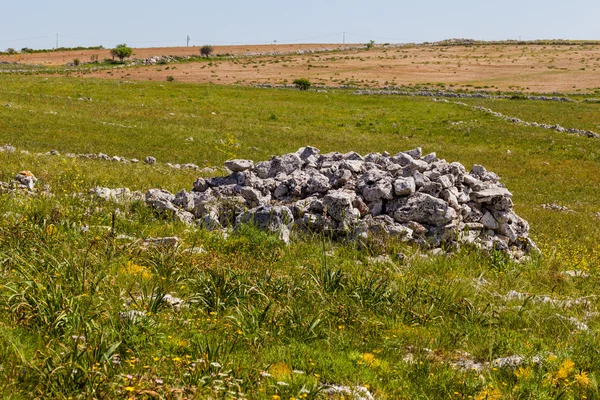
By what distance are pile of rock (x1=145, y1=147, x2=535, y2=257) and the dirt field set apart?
66.0 meters

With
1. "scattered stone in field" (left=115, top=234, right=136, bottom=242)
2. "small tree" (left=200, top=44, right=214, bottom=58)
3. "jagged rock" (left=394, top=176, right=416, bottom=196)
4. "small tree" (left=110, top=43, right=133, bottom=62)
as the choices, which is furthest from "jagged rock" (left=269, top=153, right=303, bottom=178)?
"small tree" (left=200, top=44, right=214, bottom=58)

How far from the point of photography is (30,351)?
5504 millimetres

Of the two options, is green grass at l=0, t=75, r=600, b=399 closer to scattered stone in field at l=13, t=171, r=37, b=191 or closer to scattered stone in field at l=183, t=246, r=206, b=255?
scattered stone in field at l=183, t=246, r=206, b=255

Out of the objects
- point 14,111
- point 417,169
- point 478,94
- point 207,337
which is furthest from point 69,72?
→ point 207,337

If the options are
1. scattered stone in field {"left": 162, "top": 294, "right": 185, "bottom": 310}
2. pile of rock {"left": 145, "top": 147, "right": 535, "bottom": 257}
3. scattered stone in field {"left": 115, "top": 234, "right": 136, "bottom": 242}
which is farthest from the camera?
pile of rock {"left": 145, "top": 147, "right": 535, "bottom": 257}

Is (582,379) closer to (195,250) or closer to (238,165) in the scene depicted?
(195,250)

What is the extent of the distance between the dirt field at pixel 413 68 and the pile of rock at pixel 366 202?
66.0m

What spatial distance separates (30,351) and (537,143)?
122 feet

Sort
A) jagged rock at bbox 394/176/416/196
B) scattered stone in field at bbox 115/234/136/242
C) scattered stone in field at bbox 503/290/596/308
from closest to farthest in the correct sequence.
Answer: scattered stone in field at bbox 503/290/596/308, scattered stone in field at bbox 115/234/136/242, jagged rock at bbox 394/176/416/196

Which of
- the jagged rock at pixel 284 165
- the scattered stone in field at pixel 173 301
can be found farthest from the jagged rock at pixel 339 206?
the scattered stone in field at pixel 173 301

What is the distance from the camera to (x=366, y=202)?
13.2 m

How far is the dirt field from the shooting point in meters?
83.8

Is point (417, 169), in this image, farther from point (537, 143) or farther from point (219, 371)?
point (537, 143)

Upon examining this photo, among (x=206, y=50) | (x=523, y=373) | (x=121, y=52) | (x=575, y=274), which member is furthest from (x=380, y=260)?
(x=206, y=50)
